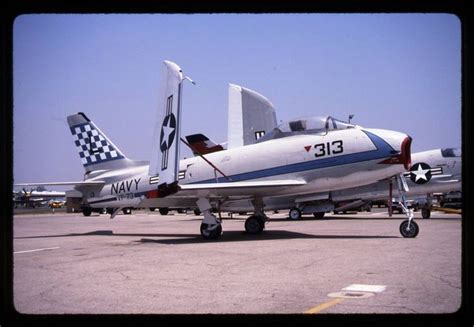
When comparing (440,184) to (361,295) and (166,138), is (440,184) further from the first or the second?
(361,295)

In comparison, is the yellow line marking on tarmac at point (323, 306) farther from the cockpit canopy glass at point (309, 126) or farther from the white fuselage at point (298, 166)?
the cockpit canopy glass at point (309, 126)

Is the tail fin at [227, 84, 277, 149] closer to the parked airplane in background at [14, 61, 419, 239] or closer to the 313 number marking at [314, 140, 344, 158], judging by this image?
the parked airplane in background at [14, 61, 419, 239]

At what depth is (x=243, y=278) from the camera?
720 cm

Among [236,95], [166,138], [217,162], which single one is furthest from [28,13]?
[236,95]

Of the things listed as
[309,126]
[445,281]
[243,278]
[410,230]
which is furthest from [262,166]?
[445,281]

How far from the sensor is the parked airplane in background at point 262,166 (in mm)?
11375

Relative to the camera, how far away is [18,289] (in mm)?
6668

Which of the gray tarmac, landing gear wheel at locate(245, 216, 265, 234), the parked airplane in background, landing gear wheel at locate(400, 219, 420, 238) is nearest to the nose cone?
the parked airplane in background

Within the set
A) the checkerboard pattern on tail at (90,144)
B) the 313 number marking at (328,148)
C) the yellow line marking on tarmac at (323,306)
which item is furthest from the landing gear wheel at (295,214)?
the yellow line marking on tarmac at (323,306)

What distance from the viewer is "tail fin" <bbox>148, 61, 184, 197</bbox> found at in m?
11.1

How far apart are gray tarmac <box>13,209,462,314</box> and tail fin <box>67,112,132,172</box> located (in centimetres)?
593

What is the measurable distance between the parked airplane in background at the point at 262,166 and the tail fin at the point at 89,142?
1.46 m

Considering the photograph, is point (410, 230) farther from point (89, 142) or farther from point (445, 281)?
point (89, 142)

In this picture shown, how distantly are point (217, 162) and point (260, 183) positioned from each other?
1.82 meters
